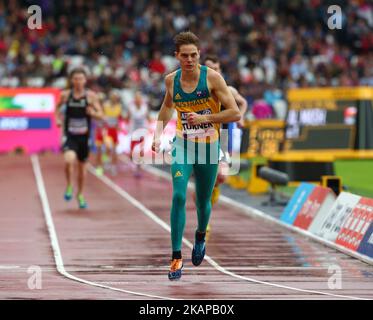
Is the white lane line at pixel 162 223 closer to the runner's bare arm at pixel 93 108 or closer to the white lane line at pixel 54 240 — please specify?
the white lane line at pixel 54 240

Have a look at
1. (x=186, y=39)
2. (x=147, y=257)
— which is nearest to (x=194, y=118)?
(x=186, y=39)

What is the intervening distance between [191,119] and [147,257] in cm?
268

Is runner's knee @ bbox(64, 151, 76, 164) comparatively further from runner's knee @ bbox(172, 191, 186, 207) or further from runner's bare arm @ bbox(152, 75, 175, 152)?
runner's knee @ bbox(172, 191, 186, 207)

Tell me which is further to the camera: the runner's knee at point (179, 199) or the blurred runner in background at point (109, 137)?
the blurred runner in background at point (109, 137)

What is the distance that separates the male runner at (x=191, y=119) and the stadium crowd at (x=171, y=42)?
25.3 m

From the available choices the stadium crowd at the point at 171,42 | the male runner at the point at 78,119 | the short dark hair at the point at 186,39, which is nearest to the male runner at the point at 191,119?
the short dark hair at the point at 186,39

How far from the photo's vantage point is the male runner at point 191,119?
11188 mm

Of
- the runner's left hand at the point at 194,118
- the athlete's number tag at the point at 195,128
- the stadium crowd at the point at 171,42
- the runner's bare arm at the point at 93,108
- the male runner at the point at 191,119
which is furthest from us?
the stadium crowd at the point at 171,42

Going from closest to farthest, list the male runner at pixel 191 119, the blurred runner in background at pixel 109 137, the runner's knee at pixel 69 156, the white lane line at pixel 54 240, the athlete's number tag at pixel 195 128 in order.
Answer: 1. the white lane line at pixel 54 240
2. the male runner at pixel 191 119
3. the athlete's number tag at pixel 195 128
4. the runner's knee at pixel 69 156
5. the blurred runner in background at pixel 109 137

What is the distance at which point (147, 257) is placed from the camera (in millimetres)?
13172

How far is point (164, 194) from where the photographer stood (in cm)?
2305

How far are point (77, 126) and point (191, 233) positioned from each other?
4797 millimetres
